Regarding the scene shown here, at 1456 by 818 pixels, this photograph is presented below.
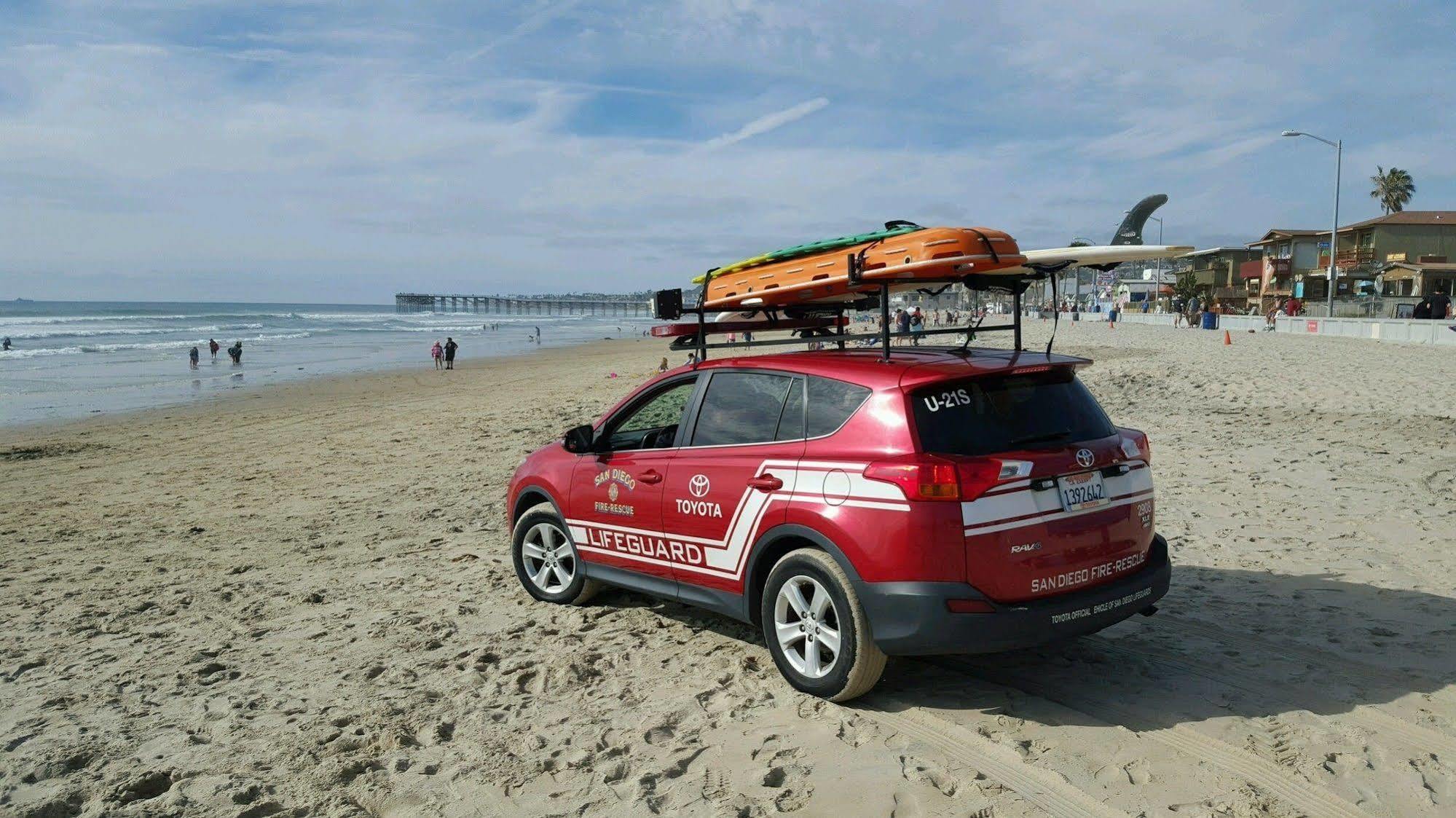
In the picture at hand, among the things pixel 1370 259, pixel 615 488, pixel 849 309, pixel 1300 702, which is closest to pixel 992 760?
pixel 1300 702

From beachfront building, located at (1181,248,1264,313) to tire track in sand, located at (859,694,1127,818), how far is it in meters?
78.9

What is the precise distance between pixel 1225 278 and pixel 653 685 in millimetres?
85810

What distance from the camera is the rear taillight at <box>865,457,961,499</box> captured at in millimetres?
3883

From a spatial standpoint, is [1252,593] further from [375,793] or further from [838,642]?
[375,793]

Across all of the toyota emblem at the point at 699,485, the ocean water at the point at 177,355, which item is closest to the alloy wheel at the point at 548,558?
the toyota emblem at the point at 699,485

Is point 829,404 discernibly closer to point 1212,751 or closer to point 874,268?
point 874,268

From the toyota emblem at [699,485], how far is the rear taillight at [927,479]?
1200 millimetres

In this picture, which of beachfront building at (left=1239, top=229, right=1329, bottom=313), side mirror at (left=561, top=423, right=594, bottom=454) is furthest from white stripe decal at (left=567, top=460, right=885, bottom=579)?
beachfront building at (left=1239, top=229, right=1329, bottom=313)

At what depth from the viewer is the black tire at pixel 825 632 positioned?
4.09 meters

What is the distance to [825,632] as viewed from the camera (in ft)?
14.0

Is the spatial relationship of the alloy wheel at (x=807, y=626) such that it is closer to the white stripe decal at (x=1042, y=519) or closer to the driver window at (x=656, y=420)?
the white stripe decal at (x=1042, y=519)

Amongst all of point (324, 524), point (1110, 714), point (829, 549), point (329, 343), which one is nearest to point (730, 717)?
point (829, 549)

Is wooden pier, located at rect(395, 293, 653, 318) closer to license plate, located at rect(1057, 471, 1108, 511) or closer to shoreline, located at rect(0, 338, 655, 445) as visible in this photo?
shoreline, located at rect(0, 338, 655, 445)

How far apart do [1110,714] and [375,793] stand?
2.95 meters
